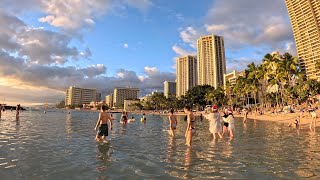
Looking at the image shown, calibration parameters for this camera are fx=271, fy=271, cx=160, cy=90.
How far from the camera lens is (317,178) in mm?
6715

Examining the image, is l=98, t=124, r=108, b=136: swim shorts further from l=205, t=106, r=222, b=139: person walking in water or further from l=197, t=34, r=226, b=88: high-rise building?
l=197, t=34, r=226, b=88: high-rise building

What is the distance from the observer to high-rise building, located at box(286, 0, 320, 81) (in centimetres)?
11688

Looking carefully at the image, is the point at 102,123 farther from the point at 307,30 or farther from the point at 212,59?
the point at 212,59

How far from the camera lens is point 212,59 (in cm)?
18512

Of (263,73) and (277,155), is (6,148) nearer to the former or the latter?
(277,155)

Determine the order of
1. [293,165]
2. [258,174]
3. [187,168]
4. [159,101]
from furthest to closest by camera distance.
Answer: [159,101], [293,165], [187,168], [258,174]

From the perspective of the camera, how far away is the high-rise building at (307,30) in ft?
383

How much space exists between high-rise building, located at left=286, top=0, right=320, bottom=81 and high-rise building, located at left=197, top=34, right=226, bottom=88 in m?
58.2

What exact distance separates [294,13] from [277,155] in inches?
5382

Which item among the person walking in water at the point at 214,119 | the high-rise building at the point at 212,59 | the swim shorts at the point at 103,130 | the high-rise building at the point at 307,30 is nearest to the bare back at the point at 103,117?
the swim shorts at the point at 103,130

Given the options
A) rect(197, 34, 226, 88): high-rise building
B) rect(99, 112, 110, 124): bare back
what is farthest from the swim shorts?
rect(197, 34, 226, 88): high-rise building

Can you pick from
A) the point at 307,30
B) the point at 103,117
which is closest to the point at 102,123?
the point at 103,117

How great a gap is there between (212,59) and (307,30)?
7039 centimetres

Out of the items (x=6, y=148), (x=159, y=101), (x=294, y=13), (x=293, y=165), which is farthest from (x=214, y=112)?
(x=159, y=101)
